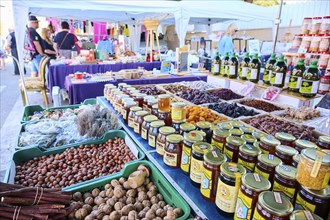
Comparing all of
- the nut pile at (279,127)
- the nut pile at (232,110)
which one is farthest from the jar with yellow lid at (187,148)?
the nut pile at (232,110)

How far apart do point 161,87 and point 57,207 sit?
80.0 inches

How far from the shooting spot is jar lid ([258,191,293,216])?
68cm

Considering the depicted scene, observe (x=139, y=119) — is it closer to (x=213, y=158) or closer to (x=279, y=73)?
(x=213, y=158)

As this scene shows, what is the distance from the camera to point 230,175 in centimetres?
84

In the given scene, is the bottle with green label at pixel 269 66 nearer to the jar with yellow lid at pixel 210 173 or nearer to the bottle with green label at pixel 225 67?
the bottle with green label at pixel 225 67

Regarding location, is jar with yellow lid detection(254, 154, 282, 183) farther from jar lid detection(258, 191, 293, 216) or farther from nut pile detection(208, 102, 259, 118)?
nut pile detection(208, 102, 259, 118)

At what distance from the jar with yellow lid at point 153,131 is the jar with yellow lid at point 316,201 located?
835mm

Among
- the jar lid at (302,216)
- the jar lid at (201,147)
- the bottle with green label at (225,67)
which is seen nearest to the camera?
the jar lid at (302,216)

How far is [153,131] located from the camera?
1421 mm

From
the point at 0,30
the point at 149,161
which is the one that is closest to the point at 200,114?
the point at 149,161

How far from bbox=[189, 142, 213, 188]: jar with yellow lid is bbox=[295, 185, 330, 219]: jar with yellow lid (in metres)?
0.40

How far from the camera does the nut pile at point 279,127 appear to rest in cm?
141

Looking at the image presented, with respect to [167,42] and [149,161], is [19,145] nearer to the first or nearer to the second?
[149,161]

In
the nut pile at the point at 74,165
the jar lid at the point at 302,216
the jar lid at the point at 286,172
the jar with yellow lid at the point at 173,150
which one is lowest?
the nut pile at the point at 74,165
